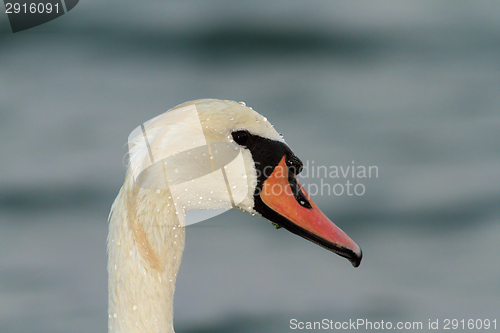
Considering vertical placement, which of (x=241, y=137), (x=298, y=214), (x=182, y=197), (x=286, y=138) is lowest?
(x=286, y=138)

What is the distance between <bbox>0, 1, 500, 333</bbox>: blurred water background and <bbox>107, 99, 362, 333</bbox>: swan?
2.40 m

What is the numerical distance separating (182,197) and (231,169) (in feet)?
0.87

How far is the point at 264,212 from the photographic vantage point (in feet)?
9.65

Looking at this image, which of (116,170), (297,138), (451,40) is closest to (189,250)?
(116,170)

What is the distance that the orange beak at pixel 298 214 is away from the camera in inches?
112

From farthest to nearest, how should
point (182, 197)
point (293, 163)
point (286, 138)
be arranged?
point (286, 138) < point (293, 163) < point (182, 197)

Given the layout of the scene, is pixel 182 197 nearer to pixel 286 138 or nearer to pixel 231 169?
pixel 231 169

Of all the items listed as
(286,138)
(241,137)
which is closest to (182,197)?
(241,137)

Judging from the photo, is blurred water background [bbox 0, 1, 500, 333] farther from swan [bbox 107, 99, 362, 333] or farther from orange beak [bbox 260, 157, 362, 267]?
orange beak [bbox 260, 157, 362, 267]

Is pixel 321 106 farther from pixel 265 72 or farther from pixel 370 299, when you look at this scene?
pixel 370 299

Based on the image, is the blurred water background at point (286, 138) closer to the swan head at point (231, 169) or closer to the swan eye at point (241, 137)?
the swan head at point (231, 169)

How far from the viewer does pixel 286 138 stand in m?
6.32

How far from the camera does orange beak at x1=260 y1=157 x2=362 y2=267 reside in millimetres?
2854

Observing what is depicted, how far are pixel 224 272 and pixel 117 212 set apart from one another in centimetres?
289
